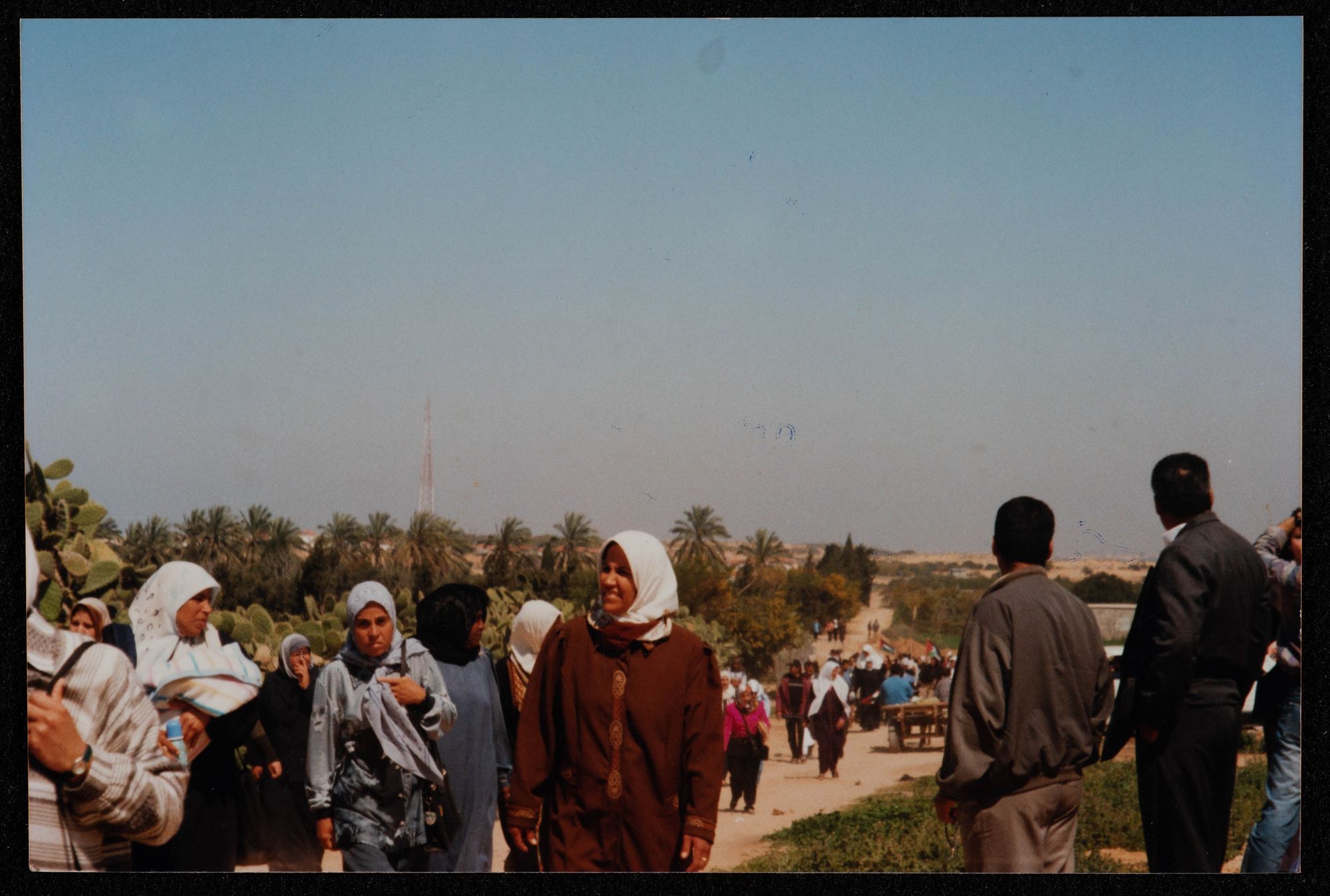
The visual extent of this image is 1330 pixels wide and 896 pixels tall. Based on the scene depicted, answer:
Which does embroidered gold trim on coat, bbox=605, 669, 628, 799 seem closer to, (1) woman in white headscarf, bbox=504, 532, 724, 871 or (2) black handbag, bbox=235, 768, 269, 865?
(1) woman in white headscarf, bbox=504, 532, 724, 871

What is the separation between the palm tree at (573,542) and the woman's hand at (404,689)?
127 cm

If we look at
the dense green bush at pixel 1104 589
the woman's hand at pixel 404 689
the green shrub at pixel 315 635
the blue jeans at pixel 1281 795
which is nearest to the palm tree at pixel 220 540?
the green shrub at pixel 315 635

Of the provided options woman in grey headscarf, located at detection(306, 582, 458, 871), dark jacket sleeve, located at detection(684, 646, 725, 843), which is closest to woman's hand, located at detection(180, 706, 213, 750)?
woman in grey headscarf, located at detection(306, 582, 458, 871)

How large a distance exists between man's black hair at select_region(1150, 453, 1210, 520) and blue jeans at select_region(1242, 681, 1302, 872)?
92 centimetres

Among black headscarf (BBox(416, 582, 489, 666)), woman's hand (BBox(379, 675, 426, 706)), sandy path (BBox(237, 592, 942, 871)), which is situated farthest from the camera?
sandy path (BBox(237, 592, 942, 871))

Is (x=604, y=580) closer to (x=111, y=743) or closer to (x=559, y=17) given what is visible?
(x=111, y=743)

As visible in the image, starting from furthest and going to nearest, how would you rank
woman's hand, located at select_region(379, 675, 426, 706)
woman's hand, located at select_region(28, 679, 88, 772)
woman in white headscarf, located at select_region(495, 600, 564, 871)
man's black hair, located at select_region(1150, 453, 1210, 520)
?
woman in white headscarf, located at select_region(495, 600, 564, 871), man's black hair, located at select_region(1150, 453, 1210, 520), woman's hand, located at select_region(379, 675, 426, 706), woman's hand, located at select_region(28, 679, 88, 772)

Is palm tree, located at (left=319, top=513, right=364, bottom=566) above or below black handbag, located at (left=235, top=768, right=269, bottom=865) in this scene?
above

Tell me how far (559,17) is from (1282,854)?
4530mm

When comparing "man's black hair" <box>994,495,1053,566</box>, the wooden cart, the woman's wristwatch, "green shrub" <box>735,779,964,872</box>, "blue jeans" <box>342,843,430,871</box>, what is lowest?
"green shrub" <box>735,779,964,872</box>

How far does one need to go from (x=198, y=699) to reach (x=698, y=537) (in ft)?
7.15

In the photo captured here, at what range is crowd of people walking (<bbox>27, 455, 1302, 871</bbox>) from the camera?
3.80 m

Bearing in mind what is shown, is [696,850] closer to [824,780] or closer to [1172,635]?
[824,780]

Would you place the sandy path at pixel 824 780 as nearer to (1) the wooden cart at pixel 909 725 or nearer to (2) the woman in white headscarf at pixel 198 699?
(1) the wooden cart at pixel 909 725
